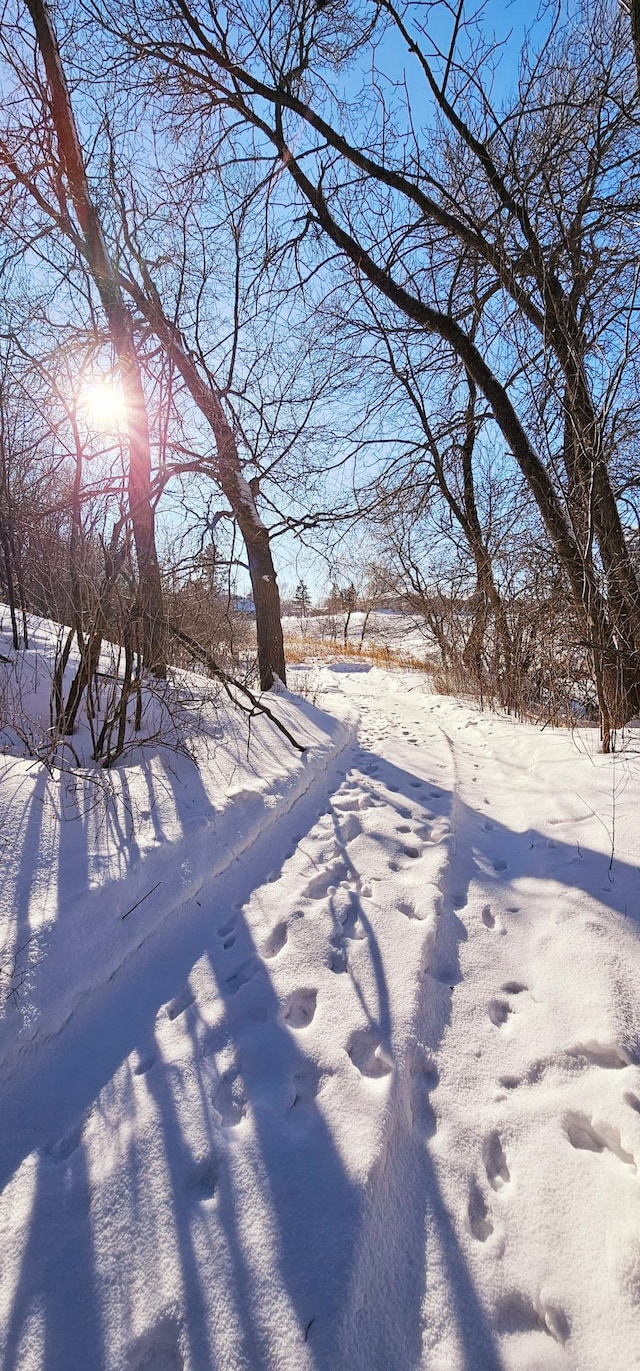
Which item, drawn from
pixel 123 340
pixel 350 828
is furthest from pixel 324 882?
pixel 123 340

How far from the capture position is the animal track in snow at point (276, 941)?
208cm

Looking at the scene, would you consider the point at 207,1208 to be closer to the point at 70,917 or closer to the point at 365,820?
the point at 70,917

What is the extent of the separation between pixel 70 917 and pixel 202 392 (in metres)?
5.82

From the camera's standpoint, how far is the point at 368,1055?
158 centimetres

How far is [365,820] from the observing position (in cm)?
339

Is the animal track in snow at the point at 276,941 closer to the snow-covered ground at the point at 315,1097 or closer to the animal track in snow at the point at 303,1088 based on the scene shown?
the snow-covered ground at the point at 315,1097

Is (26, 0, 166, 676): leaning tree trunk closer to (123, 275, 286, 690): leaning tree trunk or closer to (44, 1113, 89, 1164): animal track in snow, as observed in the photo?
(123, 275, 286, 690): leaning tree trunk

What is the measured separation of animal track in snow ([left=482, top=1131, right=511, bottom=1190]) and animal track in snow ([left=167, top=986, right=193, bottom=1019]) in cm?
106

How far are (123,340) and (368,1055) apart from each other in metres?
5.04

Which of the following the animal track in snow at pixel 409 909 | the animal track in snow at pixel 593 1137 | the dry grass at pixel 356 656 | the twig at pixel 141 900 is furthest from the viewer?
the dry grass at pixel 356 656

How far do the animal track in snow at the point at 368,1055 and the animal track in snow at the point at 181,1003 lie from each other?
24.8 inches

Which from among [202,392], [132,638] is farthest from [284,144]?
[132,638]

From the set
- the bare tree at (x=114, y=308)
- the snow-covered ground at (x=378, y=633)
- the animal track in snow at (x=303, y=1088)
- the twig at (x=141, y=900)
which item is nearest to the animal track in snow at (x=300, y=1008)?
the animal track in snow at (x=303, y=1088)

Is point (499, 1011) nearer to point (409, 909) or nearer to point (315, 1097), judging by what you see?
point (409, 909)
